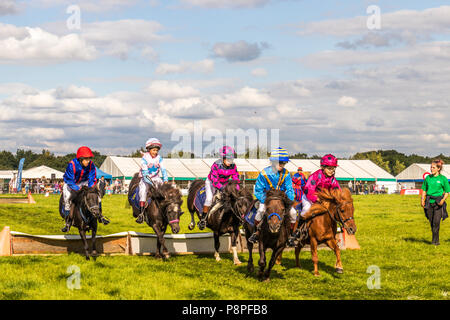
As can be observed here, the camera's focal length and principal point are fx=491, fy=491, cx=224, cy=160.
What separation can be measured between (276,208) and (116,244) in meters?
5.48

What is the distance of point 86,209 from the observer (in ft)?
39.4

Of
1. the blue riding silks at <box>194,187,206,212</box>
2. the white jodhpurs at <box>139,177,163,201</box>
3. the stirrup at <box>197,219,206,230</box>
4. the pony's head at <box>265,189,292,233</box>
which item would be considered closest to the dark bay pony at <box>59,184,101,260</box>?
the white jodhpurs at <box>139,177,163,201</box>

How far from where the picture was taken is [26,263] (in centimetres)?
1141

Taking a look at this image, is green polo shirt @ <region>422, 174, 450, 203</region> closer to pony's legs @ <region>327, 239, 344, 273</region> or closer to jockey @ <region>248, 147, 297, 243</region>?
pony's legs @ <region>327, 239, 344, 273</region>

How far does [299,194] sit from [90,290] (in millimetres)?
5312

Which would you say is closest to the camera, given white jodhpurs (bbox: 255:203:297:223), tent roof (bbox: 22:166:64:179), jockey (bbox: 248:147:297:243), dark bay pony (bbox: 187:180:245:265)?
white jodhpurs (bbox: 255:203:297:223)

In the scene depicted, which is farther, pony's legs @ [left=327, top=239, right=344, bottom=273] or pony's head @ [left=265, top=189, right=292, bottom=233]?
pony's legs @ [left=327, top=239, right=344, bottom=273]

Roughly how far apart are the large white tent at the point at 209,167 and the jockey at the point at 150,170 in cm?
5415

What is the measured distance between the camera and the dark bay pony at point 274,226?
31.2 ft

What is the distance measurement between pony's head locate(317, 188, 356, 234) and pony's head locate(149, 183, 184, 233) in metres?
3.42

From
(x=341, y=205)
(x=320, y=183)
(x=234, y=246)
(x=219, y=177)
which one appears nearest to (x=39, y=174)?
(x=219, y=177)

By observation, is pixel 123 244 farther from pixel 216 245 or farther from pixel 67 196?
pixel 216 245

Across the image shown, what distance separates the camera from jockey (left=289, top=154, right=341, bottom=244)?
1105cm

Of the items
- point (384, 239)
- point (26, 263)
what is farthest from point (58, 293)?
point (384, 239)
